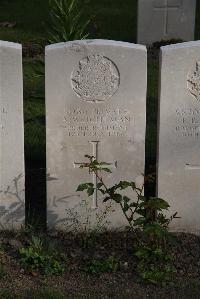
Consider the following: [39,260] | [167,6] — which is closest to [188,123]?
[39,260]

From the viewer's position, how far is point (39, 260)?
4801mm

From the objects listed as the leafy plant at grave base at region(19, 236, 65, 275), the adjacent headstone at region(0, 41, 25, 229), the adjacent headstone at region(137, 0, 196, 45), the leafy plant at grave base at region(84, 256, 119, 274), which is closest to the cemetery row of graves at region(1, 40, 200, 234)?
the adjacent headstone at region(0, 41, 25, 229)

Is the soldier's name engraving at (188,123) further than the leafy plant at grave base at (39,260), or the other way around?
the soldier's name engraving at (188,123)

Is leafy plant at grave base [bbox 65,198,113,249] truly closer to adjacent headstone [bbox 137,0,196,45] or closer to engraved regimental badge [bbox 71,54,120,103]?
engraved regimental badge [bbox 71,54,120,103]

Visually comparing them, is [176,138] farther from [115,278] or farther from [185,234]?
[115,278]

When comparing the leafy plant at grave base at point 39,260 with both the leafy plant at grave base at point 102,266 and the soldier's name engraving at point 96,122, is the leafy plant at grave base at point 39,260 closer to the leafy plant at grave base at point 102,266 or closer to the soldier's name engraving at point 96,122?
the leafy plant at grave base at point 102,266

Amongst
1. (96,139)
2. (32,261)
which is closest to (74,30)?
(96,139)

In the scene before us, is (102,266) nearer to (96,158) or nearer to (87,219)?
(87,219)

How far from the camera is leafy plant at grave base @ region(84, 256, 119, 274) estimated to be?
15.7 feet

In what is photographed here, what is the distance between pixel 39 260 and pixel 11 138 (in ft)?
3.00

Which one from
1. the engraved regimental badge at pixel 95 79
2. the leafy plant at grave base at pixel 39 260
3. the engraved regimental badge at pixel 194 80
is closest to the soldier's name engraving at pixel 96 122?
the engraved regimental badge at pixel 95 79

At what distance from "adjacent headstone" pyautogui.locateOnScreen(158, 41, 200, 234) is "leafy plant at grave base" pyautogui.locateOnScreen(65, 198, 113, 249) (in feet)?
1.53

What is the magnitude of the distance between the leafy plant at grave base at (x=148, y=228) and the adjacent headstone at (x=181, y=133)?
0.27m

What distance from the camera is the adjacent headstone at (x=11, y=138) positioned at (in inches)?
193
